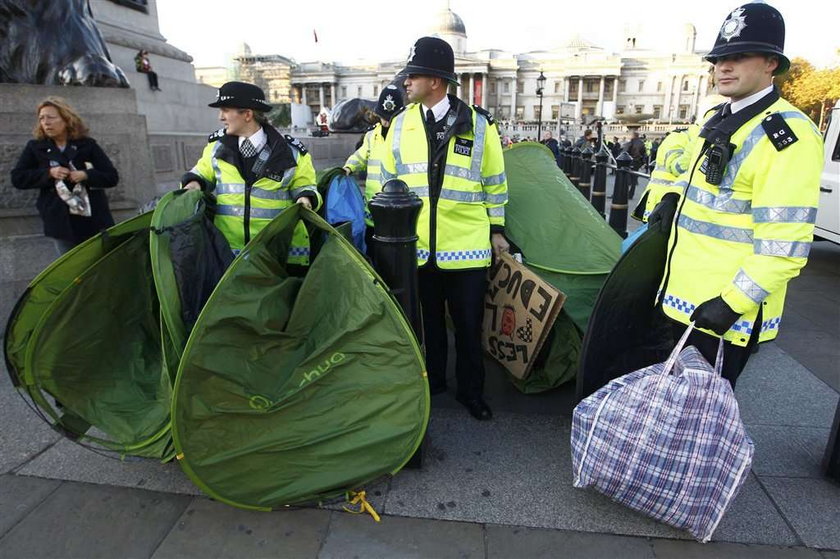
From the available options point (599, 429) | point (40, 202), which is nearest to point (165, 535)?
point (599, 429)

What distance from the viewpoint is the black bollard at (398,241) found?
2680 mm

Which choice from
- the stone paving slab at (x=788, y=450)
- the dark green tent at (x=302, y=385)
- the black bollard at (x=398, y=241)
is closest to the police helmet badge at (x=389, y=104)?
the black bollard at (x=398, y=241)

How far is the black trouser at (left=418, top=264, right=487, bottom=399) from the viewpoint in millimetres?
3244

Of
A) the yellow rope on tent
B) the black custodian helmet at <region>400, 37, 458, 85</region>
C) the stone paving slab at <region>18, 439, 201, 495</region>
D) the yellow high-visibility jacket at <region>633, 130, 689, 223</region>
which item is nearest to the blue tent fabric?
the black custodian helmet at <region>400, 37, 458, 85</region>

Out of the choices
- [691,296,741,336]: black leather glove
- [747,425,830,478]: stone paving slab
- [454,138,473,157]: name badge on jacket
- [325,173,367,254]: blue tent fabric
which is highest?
[454,138,473,157]: name badge on jacket

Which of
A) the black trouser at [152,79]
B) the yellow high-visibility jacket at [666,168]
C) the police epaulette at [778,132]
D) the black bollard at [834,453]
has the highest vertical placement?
the black trouser at [152,79]

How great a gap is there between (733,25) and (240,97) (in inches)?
95.5

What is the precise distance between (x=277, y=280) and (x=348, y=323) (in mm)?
471

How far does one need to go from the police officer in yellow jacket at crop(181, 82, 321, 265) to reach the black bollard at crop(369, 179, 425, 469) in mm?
623

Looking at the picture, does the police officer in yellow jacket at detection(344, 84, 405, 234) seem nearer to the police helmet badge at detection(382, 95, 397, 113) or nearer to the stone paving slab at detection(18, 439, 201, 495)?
the police helmet badge at detection(382, 95, 397, 113)

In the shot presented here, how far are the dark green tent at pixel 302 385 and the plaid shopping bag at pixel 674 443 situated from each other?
0.81 m

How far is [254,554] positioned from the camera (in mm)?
2258

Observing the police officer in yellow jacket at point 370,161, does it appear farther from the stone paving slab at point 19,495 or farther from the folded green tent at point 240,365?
the stone paving slab at point 19,495

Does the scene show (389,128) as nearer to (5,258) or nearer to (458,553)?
(458,553)
